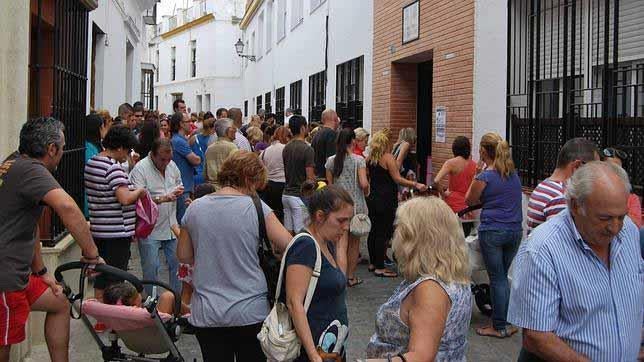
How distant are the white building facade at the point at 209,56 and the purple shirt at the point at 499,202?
124 ft

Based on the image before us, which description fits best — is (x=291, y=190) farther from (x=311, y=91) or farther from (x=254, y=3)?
(x=254, y=3)

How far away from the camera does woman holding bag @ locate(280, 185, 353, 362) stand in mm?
3889

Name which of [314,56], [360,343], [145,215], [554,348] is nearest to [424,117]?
[360,343]

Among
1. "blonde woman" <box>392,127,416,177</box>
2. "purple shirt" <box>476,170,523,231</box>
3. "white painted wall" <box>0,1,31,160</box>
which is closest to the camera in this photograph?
"white painted wall" <box>0,1,31,160</box>

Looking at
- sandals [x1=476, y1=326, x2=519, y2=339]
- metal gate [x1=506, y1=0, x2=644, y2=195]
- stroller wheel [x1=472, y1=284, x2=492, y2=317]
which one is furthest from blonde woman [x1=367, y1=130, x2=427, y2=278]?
sandals [x1=476, y1=326, x2=519, y2=339]

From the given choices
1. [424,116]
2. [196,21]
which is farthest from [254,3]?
[424,116]

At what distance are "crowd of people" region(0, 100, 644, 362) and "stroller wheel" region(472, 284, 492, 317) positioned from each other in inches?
23.8

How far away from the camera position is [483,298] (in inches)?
314

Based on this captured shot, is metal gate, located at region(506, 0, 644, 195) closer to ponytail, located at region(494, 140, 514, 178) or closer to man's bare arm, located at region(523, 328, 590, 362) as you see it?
ponytail, located at region(494, 140, 514, 178)

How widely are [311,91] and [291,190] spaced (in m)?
13.7

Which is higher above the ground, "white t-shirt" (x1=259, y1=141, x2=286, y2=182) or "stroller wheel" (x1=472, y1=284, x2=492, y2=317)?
"white t-shirt" (x1=259, y1=141, x2=286, y2=182)

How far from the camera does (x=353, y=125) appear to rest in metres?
17.1

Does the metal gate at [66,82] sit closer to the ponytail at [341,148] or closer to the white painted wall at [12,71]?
the white painted wall at [12,71]

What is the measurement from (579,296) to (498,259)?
4025 mm
